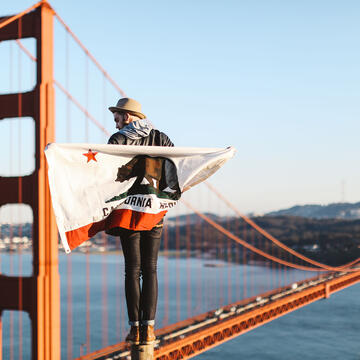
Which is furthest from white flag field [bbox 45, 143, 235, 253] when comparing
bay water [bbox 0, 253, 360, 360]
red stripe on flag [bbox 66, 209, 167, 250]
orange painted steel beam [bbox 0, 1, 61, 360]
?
bay water [bbox 0, 253, 360, 360]

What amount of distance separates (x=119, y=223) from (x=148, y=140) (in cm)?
50

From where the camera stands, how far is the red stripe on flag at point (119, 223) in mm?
2684

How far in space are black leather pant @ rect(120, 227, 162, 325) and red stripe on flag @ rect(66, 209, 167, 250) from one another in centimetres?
8

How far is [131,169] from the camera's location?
9.31ft

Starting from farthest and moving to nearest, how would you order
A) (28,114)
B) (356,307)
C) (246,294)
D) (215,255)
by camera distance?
(215,255)
(246,294)
(356,307)
(28,114)

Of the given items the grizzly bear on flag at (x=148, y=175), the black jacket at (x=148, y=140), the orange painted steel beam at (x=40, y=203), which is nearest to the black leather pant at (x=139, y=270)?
the grizzly bear on flag at (x=148, y=175)

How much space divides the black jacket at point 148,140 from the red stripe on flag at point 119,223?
37 centimetres

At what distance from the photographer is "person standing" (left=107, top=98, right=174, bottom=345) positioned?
9.09 ft

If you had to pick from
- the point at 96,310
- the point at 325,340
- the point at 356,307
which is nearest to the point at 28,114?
the point at 325,340

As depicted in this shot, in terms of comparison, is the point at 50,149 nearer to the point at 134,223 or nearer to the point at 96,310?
the point at 134,223

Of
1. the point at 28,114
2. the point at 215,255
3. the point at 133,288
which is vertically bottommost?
the point at 215,255

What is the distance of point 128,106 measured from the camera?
9.20ft

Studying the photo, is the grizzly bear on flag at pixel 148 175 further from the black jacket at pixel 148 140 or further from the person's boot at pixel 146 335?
the person's boot at pixel 146 335

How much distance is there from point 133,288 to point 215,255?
11805 cm
